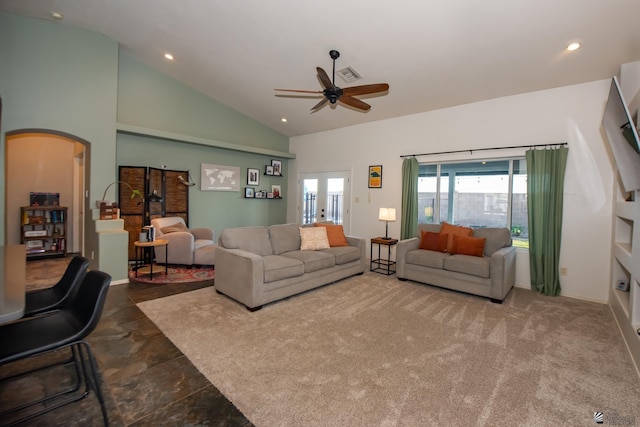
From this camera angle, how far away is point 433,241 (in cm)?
462

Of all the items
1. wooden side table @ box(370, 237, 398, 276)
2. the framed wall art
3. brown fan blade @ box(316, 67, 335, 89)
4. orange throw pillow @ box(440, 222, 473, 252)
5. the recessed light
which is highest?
the recessed light

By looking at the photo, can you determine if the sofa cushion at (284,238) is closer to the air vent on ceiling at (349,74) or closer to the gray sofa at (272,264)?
the gray sofa at (272,264)

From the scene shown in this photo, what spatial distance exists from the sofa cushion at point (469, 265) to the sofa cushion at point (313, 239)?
185cm

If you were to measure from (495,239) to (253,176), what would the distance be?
5.43 meters

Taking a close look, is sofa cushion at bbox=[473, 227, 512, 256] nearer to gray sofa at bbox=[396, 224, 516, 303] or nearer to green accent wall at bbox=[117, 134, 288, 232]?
gray sofa at bbox=[396, 224, 516, 303]

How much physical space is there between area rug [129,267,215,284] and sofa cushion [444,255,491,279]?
366cm

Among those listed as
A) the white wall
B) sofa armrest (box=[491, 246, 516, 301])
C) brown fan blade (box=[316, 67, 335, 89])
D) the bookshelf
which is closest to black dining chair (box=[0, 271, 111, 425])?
brown fan blade (box=[316, 67, 335, 89])

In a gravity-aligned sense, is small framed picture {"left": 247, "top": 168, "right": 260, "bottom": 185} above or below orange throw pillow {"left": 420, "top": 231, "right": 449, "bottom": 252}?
above

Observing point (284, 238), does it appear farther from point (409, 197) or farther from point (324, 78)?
point (409, 197)

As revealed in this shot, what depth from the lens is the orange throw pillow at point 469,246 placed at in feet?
13.9

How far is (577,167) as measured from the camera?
3992 mm

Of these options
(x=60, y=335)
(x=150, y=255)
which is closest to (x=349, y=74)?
(x=60, y=335)

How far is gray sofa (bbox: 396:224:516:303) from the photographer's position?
12.3 ft

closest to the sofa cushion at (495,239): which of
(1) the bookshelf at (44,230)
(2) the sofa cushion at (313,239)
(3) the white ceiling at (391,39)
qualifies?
(3) the white ceiling at (391,39)
